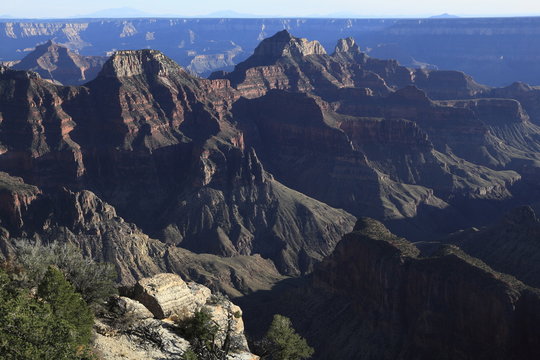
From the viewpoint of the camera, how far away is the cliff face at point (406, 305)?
76.7 m

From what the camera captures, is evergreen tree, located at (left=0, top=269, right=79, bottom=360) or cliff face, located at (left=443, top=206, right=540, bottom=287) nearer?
evergreen tree, located at (left=0, top=269, right=79, bottom=360)

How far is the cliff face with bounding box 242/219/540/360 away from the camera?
76688 mm

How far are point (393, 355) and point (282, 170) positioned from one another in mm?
115491

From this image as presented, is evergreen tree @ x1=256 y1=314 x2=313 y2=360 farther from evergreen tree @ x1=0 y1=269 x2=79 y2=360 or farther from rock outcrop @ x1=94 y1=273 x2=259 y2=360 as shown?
evergreen tree @ x1=0 y1=269 x2=79 y2=360

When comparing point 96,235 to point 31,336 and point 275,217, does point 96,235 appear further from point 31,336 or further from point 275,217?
point 31,336

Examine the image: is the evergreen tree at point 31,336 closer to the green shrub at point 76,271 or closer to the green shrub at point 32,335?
the green shrub at point 32,335

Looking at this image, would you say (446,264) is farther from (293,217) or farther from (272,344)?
(293,217)

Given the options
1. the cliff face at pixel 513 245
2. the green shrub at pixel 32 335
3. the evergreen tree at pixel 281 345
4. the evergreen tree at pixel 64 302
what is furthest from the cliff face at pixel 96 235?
the green shrub at pixel 32 335

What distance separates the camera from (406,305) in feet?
292

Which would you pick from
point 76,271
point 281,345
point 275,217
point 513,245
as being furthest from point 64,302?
point 275,217

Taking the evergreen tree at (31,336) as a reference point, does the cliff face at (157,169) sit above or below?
below

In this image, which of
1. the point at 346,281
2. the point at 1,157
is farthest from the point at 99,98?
the point at 346,281

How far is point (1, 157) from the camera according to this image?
496 feet

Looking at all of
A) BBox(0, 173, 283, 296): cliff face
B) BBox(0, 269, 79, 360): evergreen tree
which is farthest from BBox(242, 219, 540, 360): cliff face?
BBox(0, 269, 79, 360): evergreen tree
